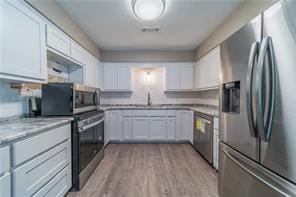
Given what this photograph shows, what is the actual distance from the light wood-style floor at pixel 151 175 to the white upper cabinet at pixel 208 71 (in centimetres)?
147

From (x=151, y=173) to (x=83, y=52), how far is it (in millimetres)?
2437

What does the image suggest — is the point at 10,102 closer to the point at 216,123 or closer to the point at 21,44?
the point at 21,44

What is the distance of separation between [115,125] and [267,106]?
4182 millimetres

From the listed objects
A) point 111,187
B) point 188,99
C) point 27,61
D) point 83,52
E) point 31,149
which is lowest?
point 111,187

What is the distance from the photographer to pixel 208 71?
4.03 metres

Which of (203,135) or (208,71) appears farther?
(208,71)

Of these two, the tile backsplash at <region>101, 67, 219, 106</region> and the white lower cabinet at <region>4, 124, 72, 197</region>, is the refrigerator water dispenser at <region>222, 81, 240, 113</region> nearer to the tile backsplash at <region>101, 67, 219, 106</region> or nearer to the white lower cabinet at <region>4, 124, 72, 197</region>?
the white lower cabinet at <region>4, 124, 72, 197</region>

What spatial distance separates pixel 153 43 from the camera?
458cm

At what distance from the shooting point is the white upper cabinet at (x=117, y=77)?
522cm

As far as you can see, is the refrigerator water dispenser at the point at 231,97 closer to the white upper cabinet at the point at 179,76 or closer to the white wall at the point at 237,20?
the white wall at the point at 237,20

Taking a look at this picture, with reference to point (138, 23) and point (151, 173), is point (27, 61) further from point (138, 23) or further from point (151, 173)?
point (151, 173)

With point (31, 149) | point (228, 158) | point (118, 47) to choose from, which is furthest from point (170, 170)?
point (118, 47)

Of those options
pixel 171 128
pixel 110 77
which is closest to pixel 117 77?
pixel 110 77

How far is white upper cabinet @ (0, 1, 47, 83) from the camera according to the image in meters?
1.64
